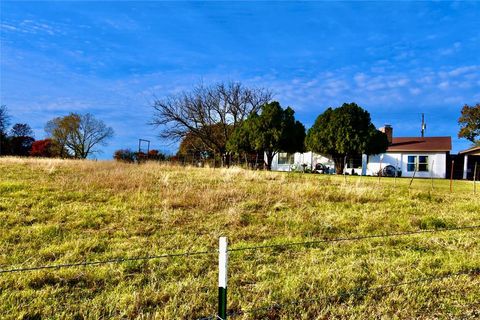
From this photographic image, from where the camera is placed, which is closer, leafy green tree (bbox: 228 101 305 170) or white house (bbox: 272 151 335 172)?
leafy green tree (bbox: 228 101 305 170)

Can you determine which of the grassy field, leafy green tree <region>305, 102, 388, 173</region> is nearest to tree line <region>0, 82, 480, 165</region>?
leafy green tree <region>305, 102, 388, 173</region>

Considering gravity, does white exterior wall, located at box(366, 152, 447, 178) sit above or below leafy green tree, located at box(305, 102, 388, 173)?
below

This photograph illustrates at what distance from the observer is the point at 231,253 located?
16.2 feet

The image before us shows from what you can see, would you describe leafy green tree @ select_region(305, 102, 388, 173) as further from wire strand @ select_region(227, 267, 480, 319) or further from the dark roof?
wire strand @ select_region(227, 267, 480, 319)

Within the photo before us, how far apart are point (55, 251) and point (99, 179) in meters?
5.82

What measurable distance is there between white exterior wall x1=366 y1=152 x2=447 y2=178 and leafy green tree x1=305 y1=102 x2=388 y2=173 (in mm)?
5245

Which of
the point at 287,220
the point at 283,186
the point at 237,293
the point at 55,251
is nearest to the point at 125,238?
the point at 55,251

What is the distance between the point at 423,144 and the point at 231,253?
1361 inches

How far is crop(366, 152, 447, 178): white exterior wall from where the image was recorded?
3183cm

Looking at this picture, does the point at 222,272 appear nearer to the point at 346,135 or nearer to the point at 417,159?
the point at 346,135

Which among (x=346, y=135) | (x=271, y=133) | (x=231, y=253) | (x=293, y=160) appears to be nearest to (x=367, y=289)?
(x=231, y=253)

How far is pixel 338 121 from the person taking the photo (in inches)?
1102

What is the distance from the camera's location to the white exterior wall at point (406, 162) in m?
31.8

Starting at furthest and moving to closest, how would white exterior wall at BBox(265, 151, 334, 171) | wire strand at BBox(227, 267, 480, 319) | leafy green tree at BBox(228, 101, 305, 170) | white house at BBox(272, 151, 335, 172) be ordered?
white house at BBox(272, 151, 335, 172) < white exterior wall at BBox(265, 151, 334, 171) < leafy green tree at BBox(228, 101, 305, 170) < wire strand at BBox(227, 267, 480, 319)
